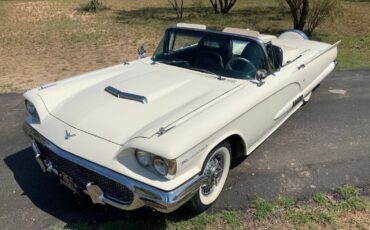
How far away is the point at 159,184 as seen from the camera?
9.26 feet

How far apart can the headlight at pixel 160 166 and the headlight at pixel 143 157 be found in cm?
7

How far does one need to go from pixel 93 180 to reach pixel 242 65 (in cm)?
208

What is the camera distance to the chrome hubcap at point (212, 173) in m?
3.38

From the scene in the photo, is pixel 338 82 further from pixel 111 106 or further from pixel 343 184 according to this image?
pixel 111 106

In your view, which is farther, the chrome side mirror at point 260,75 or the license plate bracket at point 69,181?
the chrome side mirror at point 260,75

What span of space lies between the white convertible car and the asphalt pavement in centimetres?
36

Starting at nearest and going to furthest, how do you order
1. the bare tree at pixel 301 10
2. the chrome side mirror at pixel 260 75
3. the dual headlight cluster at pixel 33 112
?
the dual headlight cluster at pixel 33 112, the chrome side mirror at pixel 260 75, the bare tree at pixel 301 10

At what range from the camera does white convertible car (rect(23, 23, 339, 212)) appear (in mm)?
2914

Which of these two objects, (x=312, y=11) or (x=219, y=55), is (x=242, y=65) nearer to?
(x=219, y=55)

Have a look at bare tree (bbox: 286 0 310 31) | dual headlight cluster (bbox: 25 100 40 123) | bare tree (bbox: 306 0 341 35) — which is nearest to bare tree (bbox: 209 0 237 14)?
bare tree (bbox: 286 0 310 31)

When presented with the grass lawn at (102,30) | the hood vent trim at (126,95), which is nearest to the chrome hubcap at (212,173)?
the hood vent trim at (126,95)

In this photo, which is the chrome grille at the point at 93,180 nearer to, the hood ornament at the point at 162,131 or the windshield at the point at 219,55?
the hood ornament at the point at 162,131

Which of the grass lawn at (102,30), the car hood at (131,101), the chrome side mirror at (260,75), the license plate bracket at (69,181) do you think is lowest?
the grass lawn at (102,30)

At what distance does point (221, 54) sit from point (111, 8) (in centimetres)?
1506
